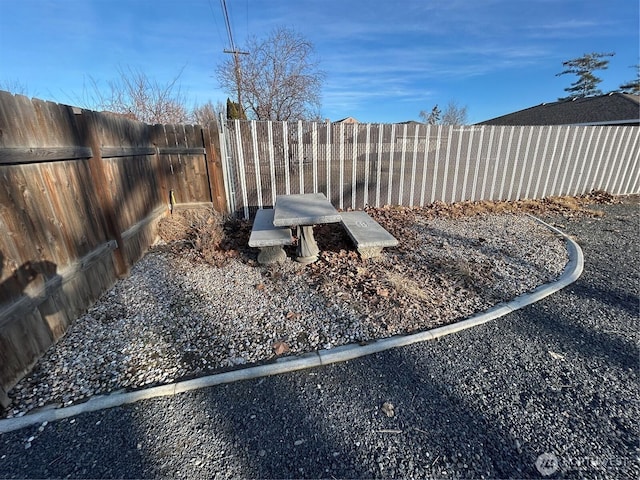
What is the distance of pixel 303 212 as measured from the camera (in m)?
3.46

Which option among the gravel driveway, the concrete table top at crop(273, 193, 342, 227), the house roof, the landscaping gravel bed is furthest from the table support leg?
the house roof

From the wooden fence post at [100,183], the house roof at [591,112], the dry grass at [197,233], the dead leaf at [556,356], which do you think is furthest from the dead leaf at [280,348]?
the house roof at [591,112]

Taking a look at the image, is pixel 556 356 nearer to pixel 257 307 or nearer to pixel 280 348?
pixel 280 348

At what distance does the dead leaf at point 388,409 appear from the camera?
1648 millimetres

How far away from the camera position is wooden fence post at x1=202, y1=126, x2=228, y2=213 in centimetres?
503

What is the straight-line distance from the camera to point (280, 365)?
199cm

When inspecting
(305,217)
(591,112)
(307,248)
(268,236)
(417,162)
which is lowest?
(307,248)

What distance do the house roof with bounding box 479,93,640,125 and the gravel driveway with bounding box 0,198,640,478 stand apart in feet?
59.4

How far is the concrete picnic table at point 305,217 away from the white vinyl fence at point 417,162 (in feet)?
4.78

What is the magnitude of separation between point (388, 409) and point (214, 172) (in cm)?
480

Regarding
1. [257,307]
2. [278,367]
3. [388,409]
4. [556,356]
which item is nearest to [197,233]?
[257,307]

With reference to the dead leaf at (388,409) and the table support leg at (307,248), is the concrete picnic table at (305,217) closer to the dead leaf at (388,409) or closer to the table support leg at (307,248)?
the table support leg at (307,248)

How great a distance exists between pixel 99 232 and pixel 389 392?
10.7ft

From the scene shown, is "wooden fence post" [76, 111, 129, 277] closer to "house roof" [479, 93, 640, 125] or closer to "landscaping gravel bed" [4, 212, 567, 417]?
"landscaping gravel bed" [4, 212, 567, 417]
